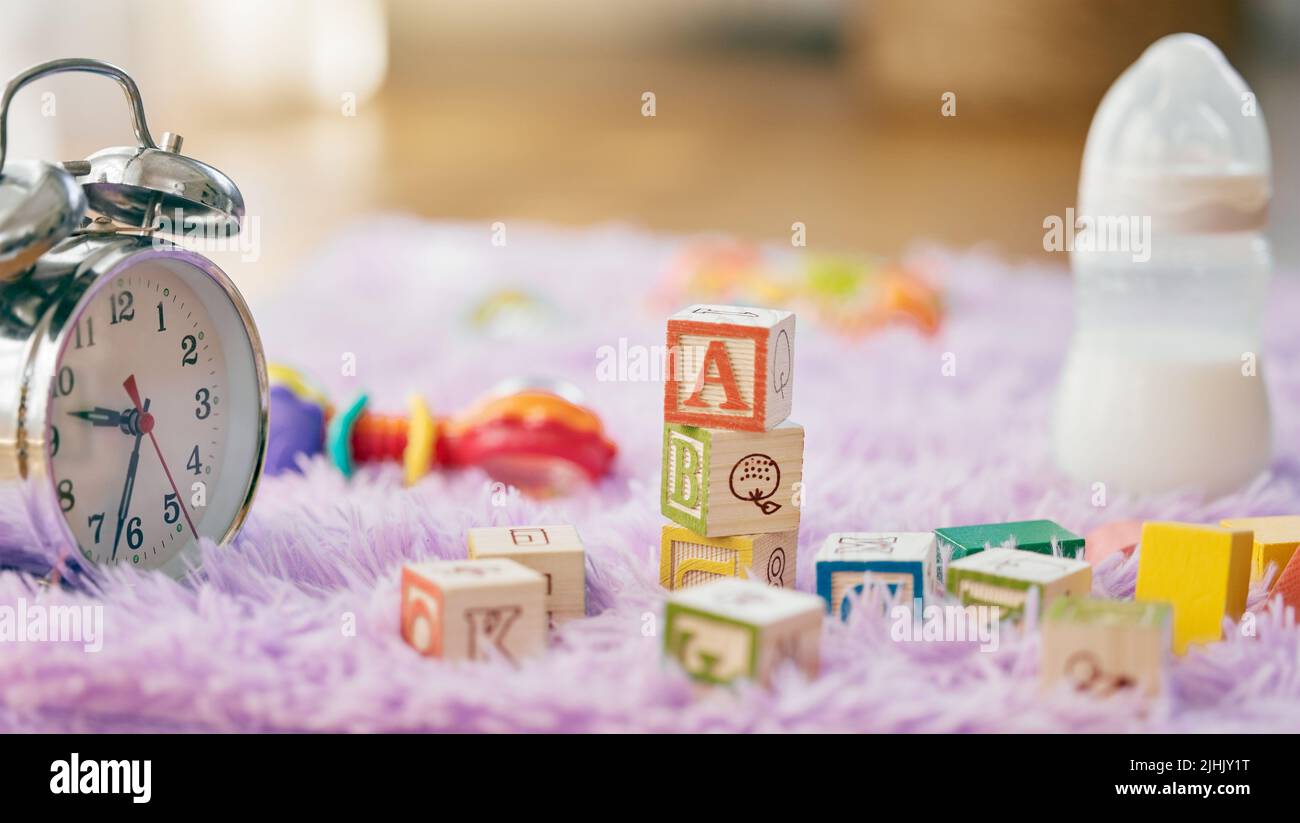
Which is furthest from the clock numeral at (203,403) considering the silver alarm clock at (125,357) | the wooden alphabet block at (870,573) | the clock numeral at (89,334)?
→ the wooden alphabet block at (870,573)

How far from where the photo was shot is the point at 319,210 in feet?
9.59

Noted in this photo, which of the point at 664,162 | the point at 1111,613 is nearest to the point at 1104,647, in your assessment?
the point at 1111,613

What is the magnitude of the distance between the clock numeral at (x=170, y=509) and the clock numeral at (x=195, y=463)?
26mm

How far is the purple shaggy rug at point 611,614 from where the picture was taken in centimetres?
85

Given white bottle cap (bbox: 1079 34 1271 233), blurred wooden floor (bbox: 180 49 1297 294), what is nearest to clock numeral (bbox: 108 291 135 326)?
white bottle cap (bbox: 1079 34 1271 233)

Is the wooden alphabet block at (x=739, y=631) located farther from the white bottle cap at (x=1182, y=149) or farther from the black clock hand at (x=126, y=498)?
the white bottle cap at (x=1182, y=149)

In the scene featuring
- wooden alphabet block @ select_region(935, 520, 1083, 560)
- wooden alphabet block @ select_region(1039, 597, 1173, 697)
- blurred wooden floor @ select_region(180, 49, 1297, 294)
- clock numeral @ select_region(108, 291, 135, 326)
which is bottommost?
wooden alphabet block @ select_region(1039, 597, 1173, 697)

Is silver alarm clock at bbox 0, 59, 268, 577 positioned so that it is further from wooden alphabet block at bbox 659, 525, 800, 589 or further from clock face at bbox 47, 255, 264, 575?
wooden alphabet block at bbox 659, 525, 800, 589

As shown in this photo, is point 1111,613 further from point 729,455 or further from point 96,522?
point 96,522

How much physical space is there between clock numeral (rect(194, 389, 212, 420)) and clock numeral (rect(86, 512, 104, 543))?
11cm

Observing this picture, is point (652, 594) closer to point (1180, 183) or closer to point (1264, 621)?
point (1264, 621)

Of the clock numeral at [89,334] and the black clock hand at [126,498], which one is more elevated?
the clock numeral at [89,334]

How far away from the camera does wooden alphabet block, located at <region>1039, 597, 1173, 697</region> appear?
835 mm
